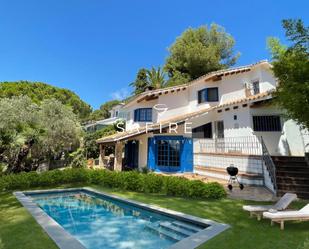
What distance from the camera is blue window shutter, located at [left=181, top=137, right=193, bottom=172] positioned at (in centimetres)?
2105

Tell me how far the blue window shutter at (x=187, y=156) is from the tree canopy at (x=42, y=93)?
120 feet

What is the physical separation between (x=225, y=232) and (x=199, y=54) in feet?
110

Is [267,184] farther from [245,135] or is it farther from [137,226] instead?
[137,226]

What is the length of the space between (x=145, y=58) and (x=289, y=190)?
41.6m

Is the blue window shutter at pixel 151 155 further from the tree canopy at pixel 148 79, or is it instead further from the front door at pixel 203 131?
the tree canopy at pixel 148 79

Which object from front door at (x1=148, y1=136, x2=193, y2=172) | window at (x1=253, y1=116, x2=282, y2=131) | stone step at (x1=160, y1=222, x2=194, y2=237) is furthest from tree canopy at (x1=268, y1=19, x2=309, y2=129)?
front door at (x1=148, y1=136, x2=193, y2=172)

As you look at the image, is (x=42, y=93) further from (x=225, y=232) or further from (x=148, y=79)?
(x=225, y=232)

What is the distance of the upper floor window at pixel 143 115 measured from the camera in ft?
85.3

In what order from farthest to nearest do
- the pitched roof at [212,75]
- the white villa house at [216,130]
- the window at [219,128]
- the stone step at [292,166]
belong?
the pitched roof at [212,75] < the window at [219,128] < the white villa house at [216,130] < the stone step at [292,166]

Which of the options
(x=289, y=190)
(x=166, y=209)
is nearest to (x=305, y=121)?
(x=289, y=190)

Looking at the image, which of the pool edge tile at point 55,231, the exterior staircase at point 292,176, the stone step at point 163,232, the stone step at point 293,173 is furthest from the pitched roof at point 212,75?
→ the stone step at point 163,232

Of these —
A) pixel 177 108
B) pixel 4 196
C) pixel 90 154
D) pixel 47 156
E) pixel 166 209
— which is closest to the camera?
pixel 166 209

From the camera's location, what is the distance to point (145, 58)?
4844 centimetres

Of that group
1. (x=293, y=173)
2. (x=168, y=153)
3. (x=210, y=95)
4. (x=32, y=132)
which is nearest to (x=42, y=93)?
(x=32, y=132)
